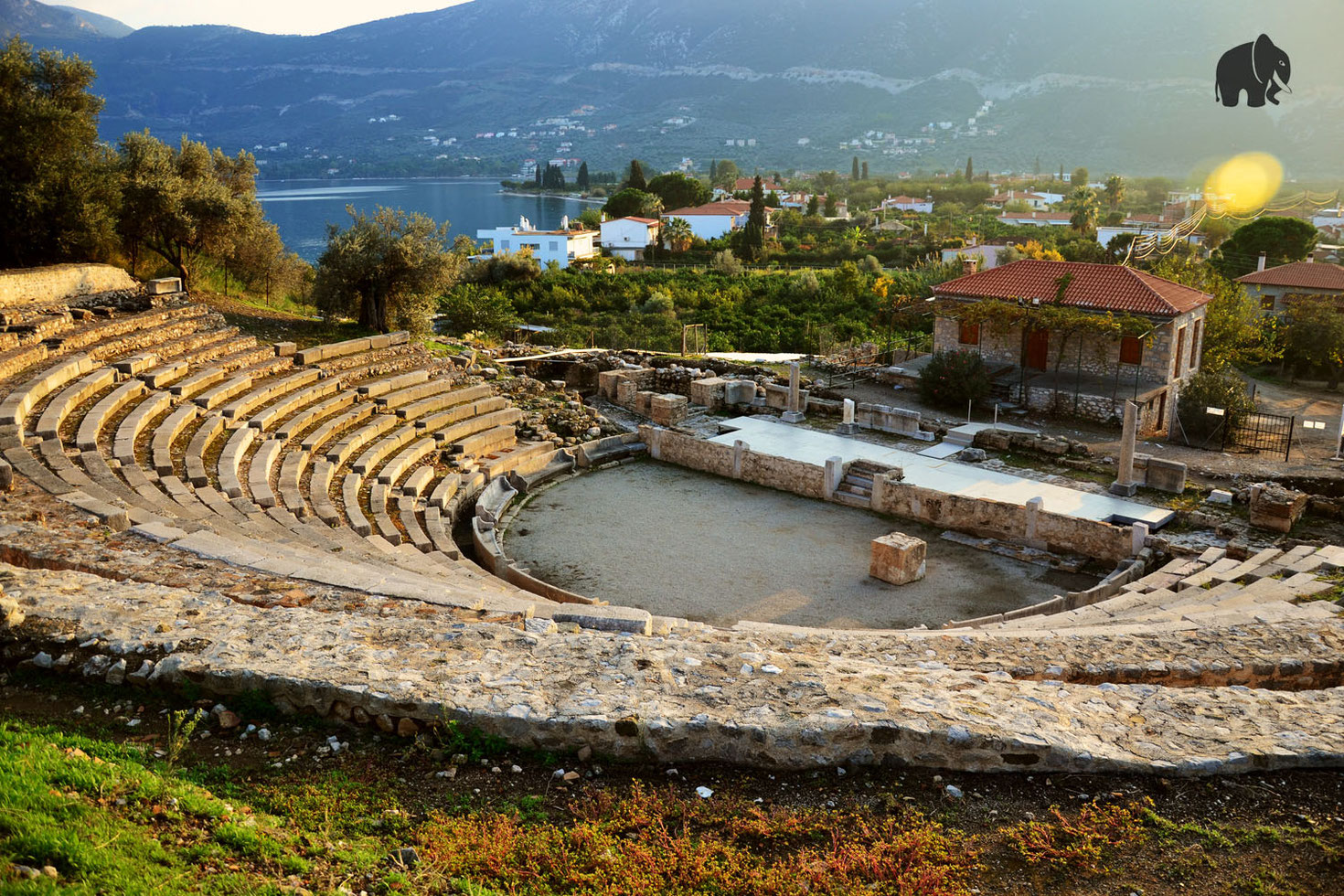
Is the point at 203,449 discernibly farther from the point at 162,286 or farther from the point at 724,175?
the point at 724,175

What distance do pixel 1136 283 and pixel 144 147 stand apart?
3075cm

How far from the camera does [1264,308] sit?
138ft

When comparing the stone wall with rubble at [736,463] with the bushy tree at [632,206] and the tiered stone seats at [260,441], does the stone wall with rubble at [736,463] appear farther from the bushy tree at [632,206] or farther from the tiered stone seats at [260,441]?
the bushy tree at [632,206]

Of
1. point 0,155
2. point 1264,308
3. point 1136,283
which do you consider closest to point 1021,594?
point 1136,283

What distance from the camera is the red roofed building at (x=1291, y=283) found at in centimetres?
4353

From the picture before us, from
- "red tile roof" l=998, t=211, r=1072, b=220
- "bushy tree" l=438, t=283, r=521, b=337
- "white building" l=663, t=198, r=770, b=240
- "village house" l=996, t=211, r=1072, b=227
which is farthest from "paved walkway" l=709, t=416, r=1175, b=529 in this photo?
"red tile roof" l=998, t=211, r=1072, b=220

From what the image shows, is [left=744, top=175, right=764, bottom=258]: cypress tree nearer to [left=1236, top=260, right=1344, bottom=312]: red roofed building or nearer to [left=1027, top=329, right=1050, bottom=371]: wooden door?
[left=1236, top=260, right=1344, bottom=312]: red roofed building

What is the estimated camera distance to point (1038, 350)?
30562mm

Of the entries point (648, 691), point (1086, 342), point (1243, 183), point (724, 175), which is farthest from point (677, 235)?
point (724, 175)

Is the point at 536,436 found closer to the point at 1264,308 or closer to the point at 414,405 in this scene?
the point at 414,405

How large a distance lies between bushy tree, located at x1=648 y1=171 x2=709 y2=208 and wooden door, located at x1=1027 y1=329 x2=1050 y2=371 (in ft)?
252

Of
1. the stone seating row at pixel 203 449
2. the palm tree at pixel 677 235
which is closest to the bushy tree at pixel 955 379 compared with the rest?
the stone seating row at pixel 203 449

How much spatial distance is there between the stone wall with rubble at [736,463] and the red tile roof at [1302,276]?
32.5 m

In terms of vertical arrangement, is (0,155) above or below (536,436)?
above
